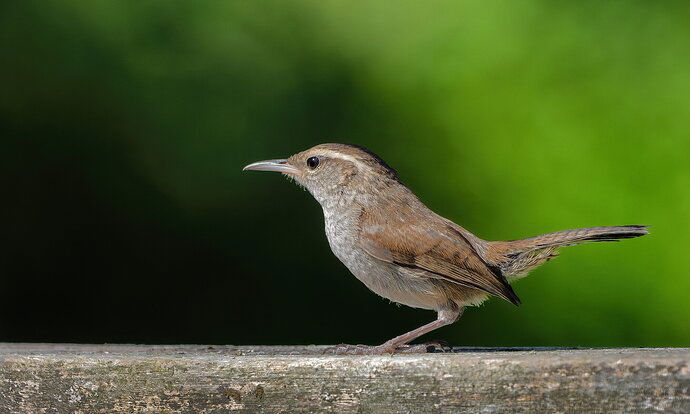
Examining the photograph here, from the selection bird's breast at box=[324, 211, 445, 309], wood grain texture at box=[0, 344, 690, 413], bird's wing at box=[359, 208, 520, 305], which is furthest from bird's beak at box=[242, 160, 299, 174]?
wood grain texture at box=[0, 344, 690, 413]

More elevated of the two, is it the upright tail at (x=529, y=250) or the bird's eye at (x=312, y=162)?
the bird's eye at (x=312, y=162)

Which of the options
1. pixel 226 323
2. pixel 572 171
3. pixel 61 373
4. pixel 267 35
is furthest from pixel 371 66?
pixel 61 373

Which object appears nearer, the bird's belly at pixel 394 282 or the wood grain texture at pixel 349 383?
the wood grain texture at pixel 349 383

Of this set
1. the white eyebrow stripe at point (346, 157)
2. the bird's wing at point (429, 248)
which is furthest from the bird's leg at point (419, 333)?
the white eyebrow stripe at point (346, 157)

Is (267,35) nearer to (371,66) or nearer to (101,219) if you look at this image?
(371,66)

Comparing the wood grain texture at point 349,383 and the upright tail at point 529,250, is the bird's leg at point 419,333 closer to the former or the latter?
the upright tail at point 529,250

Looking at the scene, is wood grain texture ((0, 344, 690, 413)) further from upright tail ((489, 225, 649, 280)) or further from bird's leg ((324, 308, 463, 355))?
upright tail ((489, 225, 649, 280))

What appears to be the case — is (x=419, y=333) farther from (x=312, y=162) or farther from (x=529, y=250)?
(x=312, y=162)
